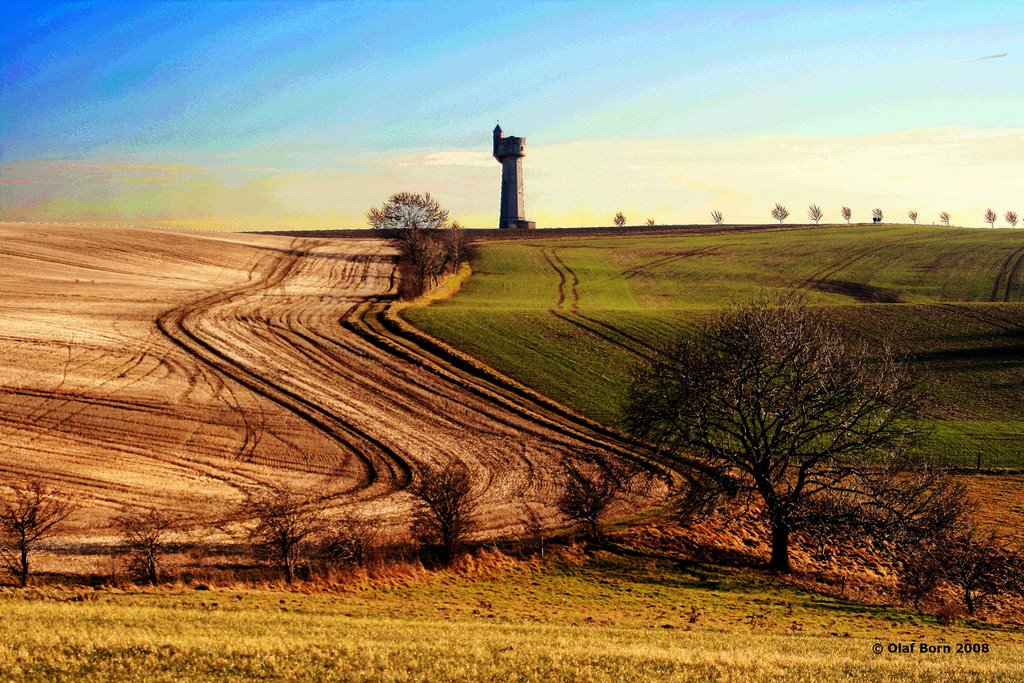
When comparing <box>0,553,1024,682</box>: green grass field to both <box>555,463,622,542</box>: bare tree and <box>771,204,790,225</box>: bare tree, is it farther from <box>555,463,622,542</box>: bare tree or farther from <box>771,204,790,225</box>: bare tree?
<box>771,204,790,225</box>: bare tree

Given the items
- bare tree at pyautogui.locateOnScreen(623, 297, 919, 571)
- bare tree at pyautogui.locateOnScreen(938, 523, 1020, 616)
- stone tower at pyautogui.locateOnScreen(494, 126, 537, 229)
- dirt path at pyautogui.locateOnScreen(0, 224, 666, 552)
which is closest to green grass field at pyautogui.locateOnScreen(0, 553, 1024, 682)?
bare tree at pyautogui.locateOnScreen(938, 523, 1020, 616)

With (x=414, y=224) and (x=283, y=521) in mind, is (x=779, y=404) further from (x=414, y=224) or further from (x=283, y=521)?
(x=414, y=224)

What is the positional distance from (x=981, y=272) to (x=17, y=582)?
92.9 meters

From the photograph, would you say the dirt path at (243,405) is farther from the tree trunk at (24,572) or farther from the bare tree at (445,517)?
the tree trunk at (24,572)

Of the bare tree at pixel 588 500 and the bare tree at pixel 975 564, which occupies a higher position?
the bare tree at pixel 588 500

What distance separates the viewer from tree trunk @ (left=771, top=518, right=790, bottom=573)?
31.0 meters

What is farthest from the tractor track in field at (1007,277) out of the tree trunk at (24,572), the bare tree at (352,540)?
the tree trunk at (24,572)

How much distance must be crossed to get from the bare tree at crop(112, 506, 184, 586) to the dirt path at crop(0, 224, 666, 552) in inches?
33.4

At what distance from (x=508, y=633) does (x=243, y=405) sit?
28.8 meters

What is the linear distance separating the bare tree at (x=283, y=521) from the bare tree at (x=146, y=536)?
2.71m

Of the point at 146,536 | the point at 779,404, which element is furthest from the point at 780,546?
the point at 146,536

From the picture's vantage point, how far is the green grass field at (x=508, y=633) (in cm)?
1555

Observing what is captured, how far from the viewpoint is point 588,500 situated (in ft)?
105

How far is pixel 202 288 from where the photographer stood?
241 feet
